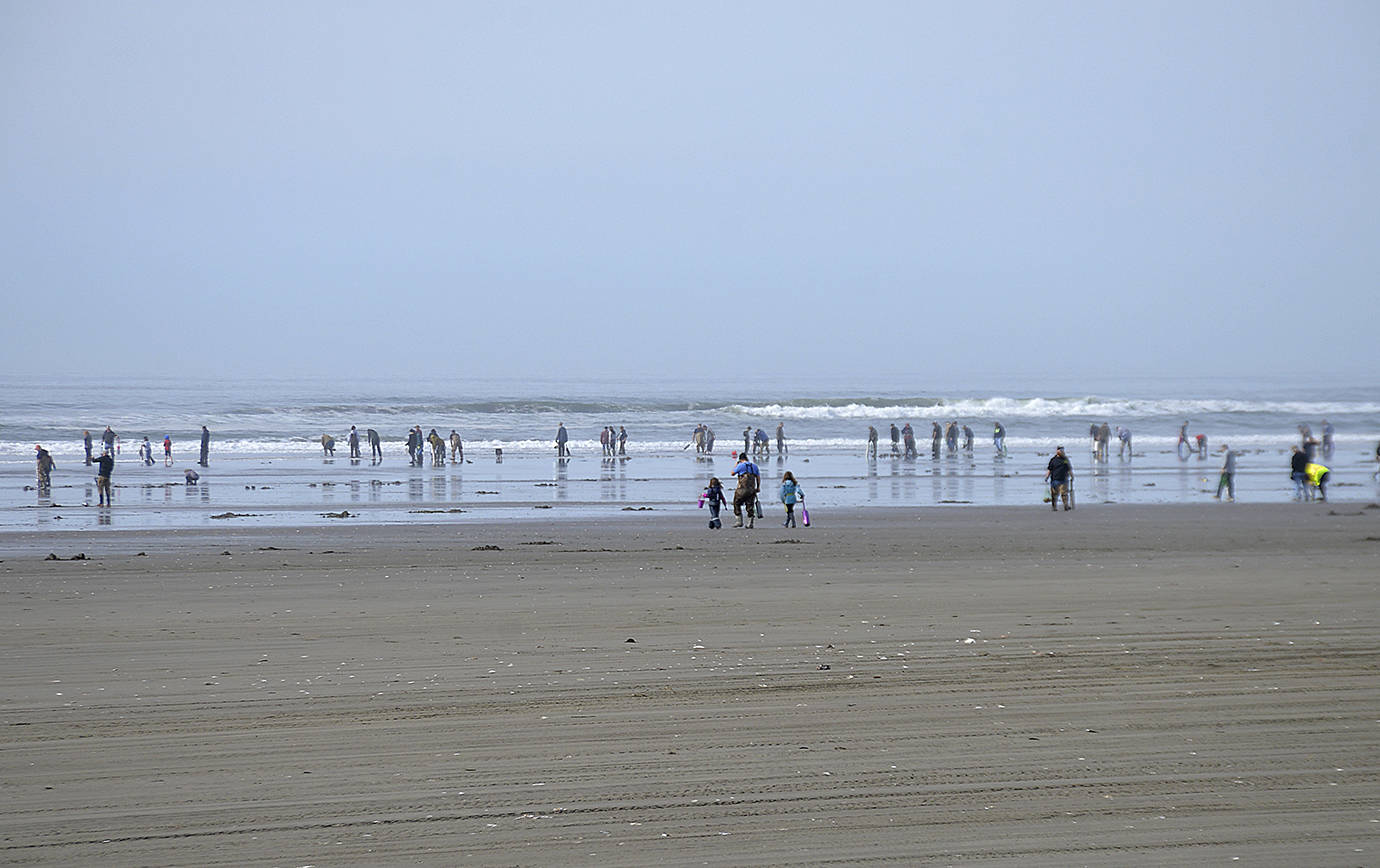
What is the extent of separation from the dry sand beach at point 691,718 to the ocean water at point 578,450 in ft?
40.2

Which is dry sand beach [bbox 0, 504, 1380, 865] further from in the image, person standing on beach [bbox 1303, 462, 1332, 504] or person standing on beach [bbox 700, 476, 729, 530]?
person standing on beach [bbox 1303, 462, 1332, 504]

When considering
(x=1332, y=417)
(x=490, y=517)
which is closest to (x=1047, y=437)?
(x=1332, y=417)

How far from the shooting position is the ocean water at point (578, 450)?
27828mm

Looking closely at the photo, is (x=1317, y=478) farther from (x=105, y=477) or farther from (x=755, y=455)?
(x=105, y=477)

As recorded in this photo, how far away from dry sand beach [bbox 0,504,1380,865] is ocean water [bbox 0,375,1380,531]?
40.2ft

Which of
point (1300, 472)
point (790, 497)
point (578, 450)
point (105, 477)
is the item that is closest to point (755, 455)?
point (578, 450)

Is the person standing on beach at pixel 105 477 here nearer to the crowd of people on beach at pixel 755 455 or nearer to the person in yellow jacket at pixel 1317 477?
the crowd of people on beach at pixel 755 455

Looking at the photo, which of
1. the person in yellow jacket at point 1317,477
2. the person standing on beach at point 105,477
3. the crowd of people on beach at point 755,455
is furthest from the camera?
the person in yellow jacket at point 1317,477

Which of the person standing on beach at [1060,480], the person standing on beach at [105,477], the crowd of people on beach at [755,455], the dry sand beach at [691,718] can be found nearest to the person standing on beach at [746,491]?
the crowd of people on beach at [755,455]

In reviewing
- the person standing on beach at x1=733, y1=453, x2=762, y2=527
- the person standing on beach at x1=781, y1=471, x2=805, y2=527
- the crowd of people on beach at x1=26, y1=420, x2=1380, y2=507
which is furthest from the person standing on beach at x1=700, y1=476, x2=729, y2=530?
the person standing on beach at x1=781, y1=471, x2=805, y2=527

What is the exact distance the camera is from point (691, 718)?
280 inches

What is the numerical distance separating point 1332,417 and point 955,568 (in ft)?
236

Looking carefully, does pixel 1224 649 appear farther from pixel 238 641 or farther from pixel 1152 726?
pixel 238 641

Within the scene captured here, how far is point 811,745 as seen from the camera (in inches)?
258
